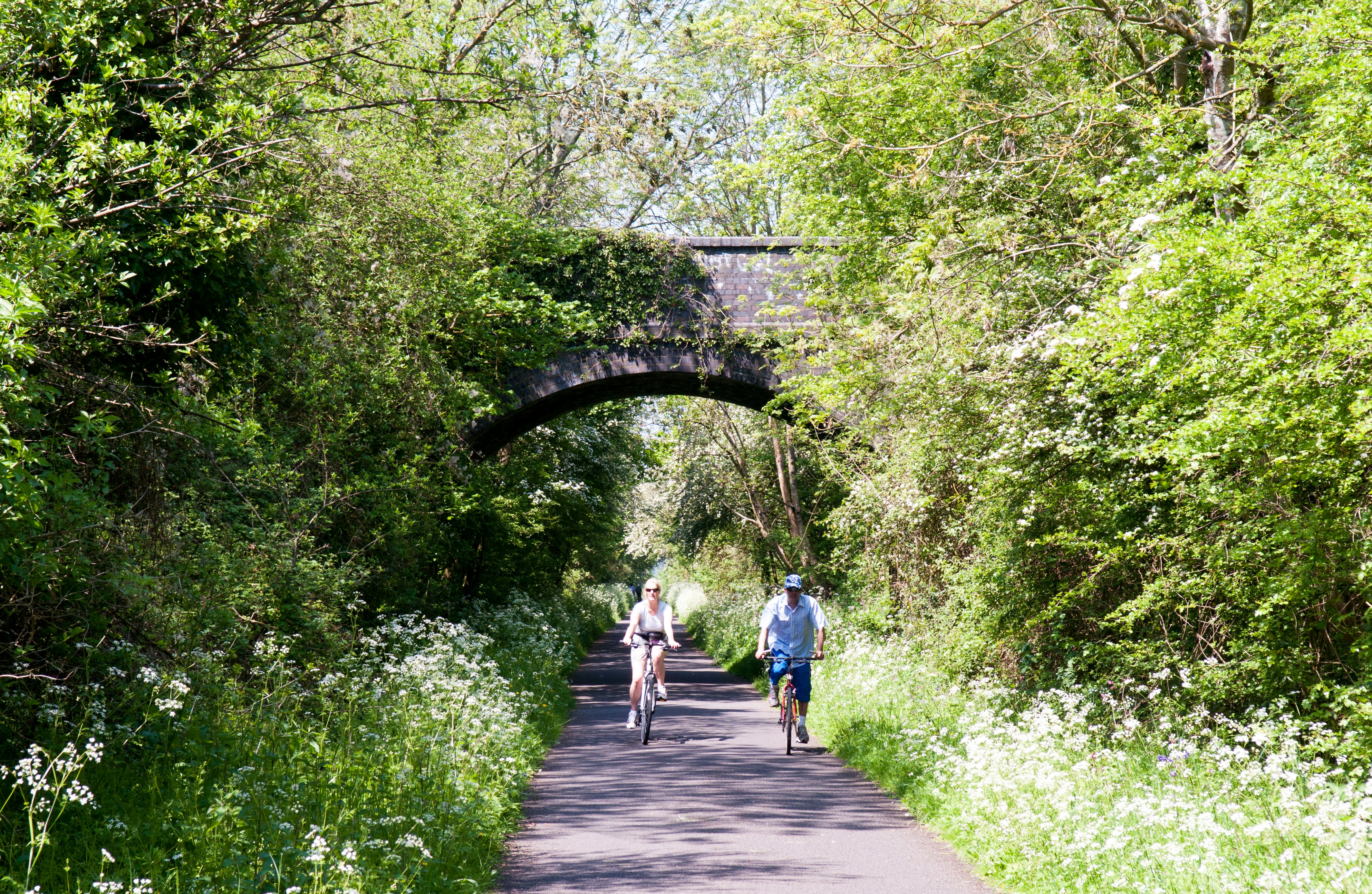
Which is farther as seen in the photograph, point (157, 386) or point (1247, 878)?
point (157, 386)

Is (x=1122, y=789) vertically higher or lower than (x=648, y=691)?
higher

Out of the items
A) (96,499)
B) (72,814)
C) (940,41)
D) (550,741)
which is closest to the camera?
(72,814)

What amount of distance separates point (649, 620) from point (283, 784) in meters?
5.83

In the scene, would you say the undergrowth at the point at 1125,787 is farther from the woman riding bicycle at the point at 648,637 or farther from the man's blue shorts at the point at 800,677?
the woman riding bicycle at the point at 648,637

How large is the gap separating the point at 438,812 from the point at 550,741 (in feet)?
15.9

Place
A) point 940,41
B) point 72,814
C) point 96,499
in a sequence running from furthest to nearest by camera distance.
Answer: point 940,41 → point 96,499 → point 72,814

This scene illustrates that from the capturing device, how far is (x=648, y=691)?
35.7ft

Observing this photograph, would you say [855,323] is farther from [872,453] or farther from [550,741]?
[550,741]

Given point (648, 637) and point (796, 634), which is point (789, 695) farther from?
point (648, 637)

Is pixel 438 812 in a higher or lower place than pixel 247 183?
lower

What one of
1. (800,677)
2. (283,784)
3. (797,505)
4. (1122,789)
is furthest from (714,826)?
(797,505)

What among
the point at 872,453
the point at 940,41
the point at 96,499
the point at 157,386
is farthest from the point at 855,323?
the point at 96,499

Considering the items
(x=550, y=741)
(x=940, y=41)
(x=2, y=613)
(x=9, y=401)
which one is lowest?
(x=550, y=741)

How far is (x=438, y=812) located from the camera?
6.09 meters
